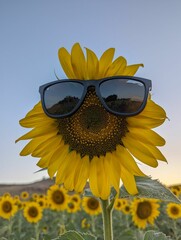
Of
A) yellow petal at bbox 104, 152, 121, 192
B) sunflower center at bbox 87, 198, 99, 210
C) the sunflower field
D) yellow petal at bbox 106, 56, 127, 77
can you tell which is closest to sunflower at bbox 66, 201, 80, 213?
the sunflower field

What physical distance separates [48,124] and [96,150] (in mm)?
276

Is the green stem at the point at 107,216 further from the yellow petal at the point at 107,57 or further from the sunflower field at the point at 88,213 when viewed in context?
the sunflower field at the point at 88,213

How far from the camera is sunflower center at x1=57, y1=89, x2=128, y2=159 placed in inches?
80.7

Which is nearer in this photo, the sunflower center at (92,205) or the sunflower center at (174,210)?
the sunflower center at (174,210)

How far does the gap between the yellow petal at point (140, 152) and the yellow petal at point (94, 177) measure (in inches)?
6.9

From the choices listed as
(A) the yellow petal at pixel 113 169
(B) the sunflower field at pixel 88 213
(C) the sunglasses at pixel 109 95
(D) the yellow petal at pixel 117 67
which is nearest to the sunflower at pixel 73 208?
(B) the sunflower field at pixel 88 213

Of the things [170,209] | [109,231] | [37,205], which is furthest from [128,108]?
[37,205]

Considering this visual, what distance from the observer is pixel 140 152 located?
1.97m

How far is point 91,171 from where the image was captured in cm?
203

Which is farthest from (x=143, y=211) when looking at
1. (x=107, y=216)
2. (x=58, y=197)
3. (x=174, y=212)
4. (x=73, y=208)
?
(x=107, y=216)

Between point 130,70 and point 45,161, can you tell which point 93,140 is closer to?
point 45,161

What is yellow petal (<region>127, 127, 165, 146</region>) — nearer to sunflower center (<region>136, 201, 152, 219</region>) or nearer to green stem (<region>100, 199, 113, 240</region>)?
green stem (<region>100, 199, 113, 240</region>)

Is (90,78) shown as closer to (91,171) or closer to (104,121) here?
(104,121)

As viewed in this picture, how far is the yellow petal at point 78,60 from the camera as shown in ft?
6.19
